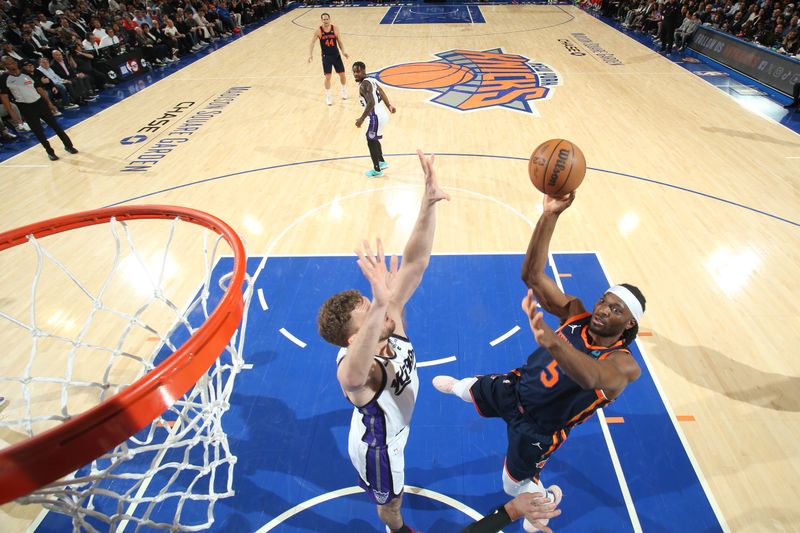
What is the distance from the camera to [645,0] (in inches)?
666

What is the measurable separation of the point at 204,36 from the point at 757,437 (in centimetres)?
1894

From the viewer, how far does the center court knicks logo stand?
34.1 ft

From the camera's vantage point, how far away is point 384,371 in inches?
91.1

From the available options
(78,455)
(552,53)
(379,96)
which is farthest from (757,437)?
(552,53)

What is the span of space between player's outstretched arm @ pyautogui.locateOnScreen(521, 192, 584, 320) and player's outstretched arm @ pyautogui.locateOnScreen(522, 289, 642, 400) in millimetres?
469

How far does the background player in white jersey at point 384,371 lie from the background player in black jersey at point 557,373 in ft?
2.18

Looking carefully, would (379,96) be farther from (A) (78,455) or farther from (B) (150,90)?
(B) (150,90)

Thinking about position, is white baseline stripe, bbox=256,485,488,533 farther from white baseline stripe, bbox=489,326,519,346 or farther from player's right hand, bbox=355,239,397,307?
player's right hand, bbox=355,239,397,307

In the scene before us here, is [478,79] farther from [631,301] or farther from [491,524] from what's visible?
[491,524]

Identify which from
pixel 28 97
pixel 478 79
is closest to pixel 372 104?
pixel 28 97

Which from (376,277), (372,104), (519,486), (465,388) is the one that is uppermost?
(376,277)

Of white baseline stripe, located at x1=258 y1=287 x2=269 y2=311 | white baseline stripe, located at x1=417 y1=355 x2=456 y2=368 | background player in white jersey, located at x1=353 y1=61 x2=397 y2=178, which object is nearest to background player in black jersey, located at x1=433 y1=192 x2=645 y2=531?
white baseline stripe, located at x1=417 y1=355 x2=456 y2=368

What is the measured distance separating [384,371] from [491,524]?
1.11 metres

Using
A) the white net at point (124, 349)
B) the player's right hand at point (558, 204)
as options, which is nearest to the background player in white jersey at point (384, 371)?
the player's right hand at point (558, 204)
